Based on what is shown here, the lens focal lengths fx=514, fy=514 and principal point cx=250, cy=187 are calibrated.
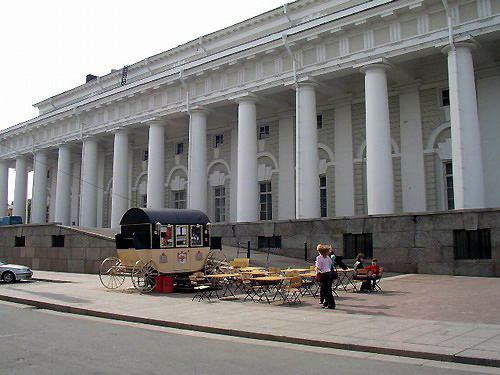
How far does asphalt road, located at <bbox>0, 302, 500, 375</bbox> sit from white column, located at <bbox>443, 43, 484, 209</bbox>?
15445mm

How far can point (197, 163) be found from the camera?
33.8 meters

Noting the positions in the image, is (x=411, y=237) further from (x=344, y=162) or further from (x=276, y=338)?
(x=276, y=338)

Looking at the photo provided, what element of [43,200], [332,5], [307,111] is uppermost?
[332,5]

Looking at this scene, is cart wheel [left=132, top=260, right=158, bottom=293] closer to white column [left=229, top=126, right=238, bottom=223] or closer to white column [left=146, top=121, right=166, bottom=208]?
white column [left=146, top=121, right=166, bottom=208]

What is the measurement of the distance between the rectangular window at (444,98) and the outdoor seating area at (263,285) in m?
13.2

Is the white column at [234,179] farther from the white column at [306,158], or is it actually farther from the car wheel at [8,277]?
the car wheel at [8,277]

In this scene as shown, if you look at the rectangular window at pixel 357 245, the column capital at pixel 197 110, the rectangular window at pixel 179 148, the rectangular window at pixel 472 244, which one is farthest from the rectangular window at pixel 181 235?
the rectangular window at pixel 179 148

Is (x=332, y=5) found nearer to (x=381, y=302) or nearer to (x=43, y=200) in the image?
(x=381, y=302)

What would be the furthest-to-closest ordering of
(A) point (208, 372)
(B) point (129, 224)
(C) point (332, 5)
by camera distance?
1. (C) point (332, 5)
2. (B) point (129, 224)
3. (A) point (208, 372)

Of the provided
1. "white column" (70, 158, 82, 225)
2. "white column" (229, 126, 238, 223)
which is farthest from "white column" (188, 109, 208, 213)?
"white column" (70, 158, 82, 225)

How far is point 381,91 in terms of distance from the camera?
25.8 metres

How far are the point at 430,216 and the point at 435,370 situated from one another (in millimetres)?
15035

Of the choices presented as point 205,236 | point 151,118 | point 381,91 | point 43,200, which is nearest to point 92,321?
point 205,236

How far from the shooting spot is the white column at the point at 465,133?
22.0 m
